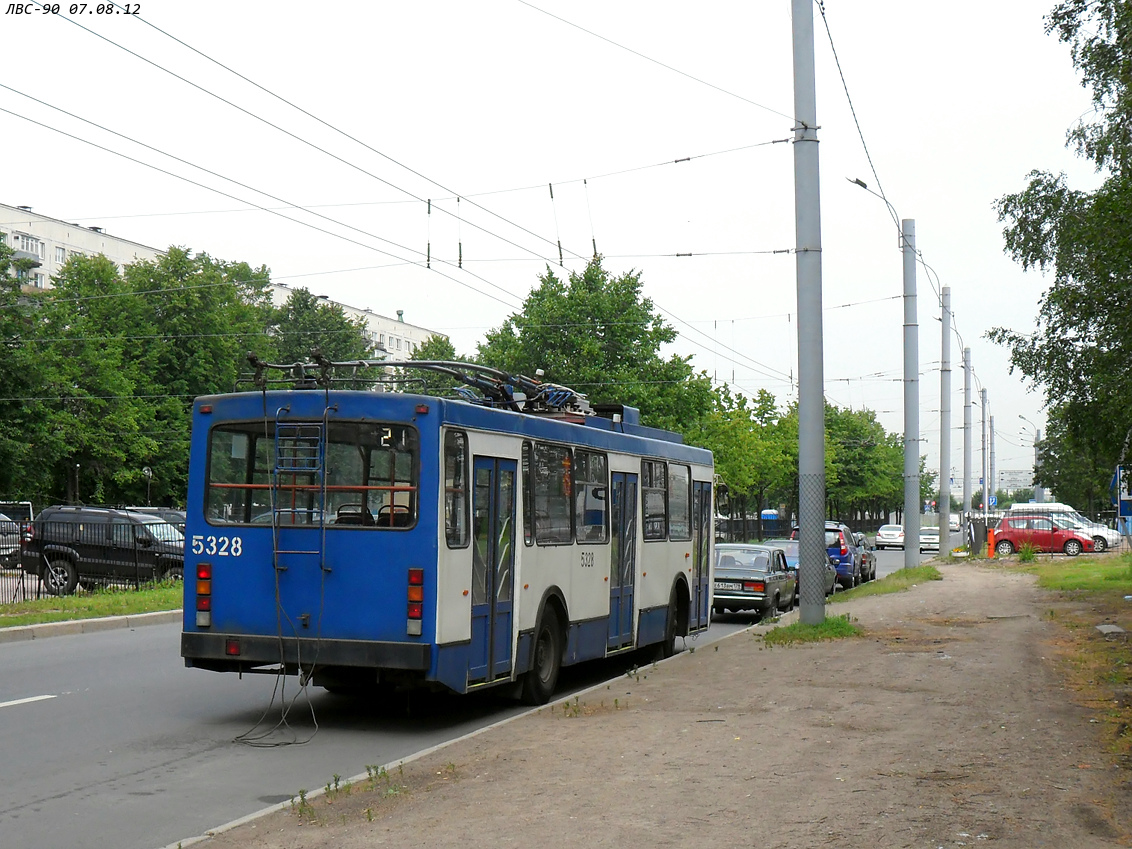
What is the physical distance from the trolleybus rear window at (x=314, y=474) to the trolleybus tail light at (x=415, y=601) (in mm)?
426

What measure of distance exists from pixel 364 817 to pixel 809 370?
12692mm

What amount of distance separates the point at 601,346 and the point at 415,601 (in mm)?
46368

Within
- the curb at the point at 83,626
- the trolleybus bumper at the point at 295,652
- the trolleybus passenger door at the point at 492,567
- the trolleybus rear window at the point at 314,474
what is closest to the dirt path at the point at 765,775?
the trolleybus passenger door at the point at 492,567

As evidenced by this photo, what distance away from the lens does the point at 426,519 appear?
10.4m

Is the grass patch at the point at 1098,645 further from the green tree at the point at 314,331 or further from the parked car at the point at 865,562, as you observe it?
the green tree at the point at 314,331

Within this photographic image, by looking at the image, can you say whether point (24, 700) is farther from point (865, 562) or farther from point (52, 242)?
point (52, 242)

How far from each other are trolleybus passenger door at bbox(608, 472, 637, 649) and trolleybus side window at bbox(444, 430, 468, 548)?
152 inches

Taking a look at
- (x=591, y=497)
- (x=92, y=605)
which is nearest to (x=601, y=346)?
(x=92, y=605)

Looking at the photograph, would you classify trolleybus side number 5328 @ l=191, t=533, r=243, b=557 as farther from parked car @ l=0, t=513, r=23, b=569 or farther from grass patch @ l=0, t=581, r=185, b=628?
parked car @ l=0, t=513, r=23, b=569

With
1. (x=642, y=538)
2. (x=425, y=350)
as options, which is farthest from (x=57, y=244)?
(x=642, y=538)

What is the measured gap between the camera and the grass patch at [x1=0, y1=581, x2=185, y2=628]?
766 inches

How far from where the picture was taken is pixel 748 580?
24094mm

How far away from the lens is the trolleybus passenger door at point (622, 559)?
14.5 meters

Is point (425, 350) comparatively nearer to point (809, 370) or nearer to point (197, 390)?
point (197, 390)
